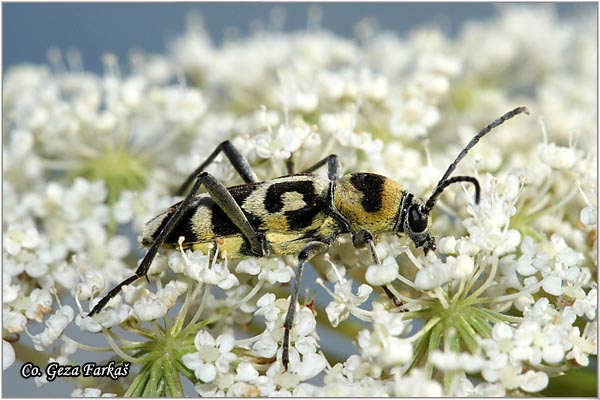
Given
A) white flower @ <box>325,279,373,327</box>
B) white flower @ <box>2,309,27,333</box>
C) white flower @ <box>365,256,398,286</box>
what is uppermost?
white flower @ <box>365,256,398,286</box>

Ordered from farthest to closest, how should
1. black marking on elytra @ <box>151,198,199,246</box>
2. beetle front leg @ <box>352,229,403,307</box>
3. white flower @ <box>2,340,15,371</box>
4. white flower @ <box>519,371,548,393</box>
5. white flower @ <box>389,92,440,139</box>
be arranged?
white flower @ <box>389,92,440,139</box> < black marking on elytra @ <box>151,198,199,246</box> < white flower @ <box>2,340,15,371</box> < beetle front leg @ <box>352,229,403,307</box> < white flower @ <box>519,371,548,393</box>

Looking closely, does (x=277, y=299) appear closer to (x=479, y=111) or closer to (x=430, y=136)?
(x=430, y=136)

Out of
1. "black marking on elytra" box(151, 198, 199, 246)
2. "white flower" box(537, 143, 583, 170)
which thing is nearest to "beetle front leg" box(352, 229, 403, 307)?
"black marking on elytra" box(151, 198, 199, 246)

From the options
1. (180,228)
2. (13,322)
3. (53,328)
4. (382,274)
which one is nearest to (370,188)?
(382,274)

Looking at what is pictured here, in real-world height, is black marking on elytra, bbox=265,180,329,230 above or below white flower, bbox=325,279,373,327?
above

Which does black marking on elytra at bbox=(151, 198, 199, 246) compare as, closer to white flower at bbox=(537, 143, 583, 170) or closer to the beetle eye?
the beetle eye

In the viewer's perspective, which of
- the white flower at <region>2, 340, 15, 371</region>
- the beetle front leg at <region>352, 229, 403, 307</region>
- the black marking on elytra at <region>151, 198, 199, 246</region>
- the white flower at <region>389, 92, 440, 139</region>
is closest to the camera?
the beetle front leg at <region>352, 229, 403, 307</region>

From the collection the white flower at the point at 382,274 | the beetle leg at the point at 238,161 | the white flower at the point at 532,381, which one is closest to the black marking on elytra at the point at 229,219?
the beetle leg at the point at 238,161
